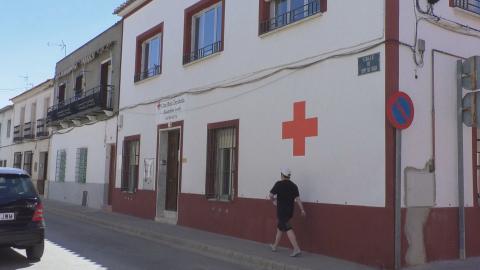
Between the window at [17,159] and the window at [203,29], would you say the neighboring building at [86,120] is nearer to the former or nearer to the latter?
the window at [203,29]

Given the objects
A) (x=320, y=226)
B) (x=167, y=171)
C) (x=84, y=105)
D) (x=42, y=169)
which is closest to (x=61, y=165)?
(x=42, y=169)

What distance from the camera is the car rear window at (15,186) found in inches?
317

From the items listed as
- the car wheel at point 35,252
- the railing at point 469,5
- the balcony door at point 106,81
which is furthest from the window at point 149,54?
the railing at point 469,5

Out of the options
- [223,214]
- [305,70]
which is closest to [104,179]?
[223,214]

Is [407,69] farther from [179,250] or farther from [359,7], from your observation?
[179,250]

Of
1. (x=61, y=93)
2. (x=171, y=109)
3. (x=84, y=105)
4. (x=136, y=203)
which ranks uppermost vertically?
(x=61, y=93)

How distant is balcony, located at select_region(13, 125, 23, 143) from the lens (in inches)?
1181

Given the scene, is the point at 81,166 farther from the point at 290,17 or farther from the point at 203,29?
the point at 290,17

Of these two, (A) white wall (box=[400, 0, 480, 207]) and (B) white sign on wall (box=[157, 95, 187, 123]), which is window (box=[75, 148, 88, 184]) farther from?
(A) white wall (box=[400, 0, 480, 207])

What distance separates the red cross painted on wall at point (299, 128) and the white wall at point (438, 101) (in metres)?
1.83

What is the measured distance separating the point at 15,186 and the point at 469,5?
348 inches

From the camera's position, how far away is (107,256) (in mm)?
9109

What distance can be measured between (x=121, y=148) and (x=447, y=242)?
1158cm

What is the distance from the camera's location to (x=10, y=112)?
1325 inches
